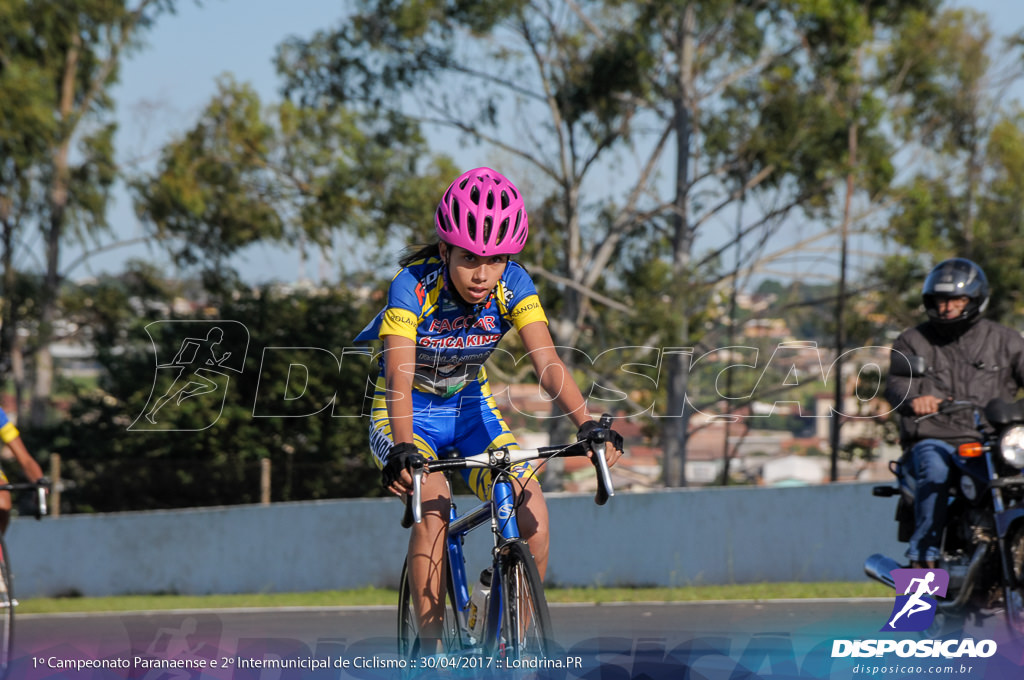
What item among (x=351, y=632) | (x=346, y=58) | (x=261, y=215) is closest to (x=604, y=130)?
(x=346, y=58)

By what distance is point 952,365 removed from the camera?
6473mm

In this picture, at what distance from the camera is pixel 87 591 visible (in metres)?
17.2

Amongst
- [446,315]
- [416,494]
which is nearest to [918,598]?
[446,315]

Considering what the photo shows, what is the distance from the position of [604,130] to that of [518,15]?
3.38 metres

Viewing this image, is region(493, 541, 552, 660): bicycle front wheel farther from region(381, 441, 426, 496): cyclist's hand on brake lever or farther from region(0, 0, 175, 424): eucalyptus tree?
region(0, 0, 175, 424): eucalyptus tree

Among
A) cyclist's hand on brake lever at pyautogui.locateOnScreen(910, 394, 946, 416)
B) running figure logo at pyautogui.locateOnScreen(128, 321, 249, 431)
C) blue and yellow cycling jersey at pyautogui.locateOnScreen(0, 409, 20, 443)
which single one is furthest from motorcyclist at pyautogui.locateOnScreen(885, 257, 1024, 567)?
running figure logo at pyautogui.locateOnScreen(128, 321, 249, 431)

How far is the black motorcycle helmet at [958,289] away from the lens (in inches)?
249

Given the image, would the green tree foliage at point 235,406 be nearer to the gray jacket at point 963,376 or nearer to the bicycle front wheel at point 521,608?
the gray jacket at point 963,376

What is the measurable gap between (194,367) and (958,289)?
1933cm

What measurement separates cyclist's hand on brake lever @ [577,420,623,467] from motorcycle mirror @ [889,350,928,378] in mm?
2256

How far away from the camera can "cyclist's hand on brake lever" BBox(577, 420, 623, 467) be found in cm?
427

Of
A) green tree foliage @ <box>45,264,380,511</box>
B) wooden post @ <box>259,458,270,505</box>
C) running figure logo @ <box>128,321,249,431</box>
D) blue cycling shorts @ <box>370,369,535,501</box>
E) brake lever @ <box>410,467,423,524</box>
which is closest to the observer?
brake lever @ <box>410,467,423,524</box>

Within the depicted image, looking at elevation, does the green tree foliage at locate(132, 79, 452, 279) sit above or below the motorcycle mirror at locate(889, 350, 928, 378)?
above

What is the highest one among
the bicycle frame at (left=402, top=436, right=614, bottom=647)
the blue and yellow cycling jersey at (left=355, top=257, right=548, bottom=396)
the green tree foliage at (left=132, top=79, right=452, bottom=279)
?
Answer: the green tree foliage at (left=132, top=79, right=452, bottom=279)
